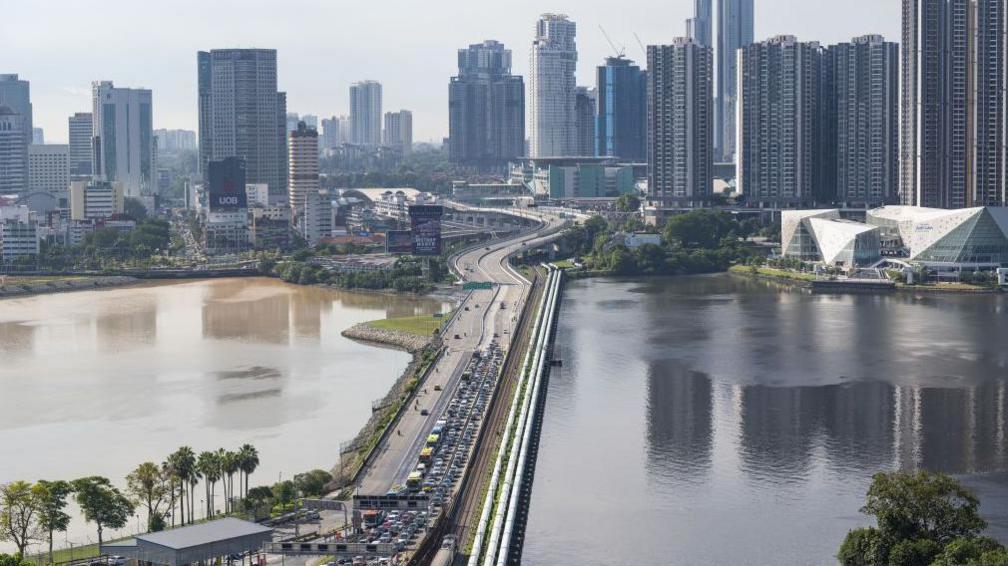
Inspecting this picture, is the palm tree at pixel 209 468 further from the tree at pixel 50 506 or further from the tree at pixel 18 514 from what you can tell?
the tree at pixel 18 514

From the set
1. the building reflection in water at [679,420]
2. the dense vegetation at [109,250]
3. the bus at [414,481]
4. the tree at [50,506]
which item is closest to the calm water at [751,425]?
the building reflection in water at [679,420]

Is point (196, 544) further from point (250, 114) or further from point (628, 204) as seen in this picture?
point (250, 114)

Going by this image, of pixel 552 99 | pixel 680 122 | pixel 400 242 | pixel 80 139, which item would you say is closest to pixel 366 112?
pixel 552 99

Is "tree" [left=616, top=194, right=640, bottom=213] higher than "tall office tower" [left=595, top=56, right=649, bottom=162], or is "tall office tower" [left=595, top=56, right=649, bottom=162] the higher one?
"tall office tower" [left=595, top=56, right=649, bottom=162]

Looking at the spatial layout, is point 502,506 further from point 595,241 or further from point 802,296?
point 595,241

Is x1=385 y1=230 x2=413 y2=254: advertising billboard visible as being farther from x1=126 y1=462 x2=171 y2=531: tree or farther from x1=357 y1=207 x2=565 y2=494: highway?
x1=126 y1=462 x2=171 y2=531: tree

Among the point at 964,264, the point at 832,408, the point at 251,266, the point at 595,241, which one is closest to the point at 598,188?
the point at 595,241

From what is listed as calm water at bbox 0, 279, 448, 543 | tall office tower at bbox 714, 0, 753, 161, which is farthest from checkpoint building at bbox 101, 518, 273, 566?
tall office tower at bbox 714, 0, 753, 161
